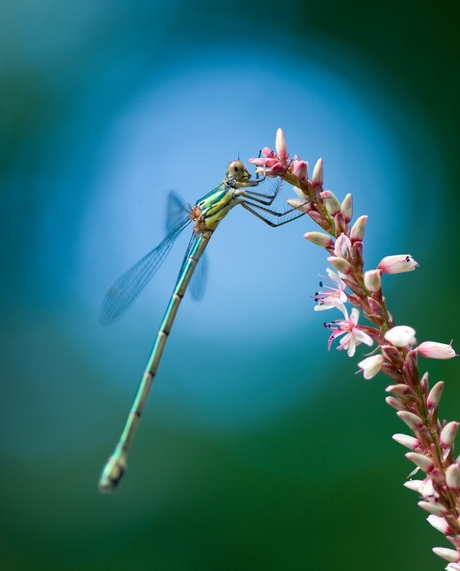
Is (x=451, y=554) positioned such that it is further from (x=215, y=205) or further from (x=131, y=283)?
(x=131, y=283)

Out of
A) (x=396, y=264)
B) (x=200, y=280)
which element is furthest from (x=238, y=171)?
(x=396, y=264)

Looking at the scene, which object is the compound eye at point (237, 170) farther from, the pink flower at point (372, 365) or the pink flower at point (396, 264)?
the pink flower at point (372, 365)

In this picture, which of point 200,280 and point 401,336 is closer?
point 401,336

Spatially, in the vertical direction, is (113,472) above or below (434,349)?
below

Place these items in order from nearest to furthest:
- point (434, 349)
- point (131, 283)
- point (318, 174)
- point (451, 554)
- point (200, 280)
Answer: point (451, 554)
point (434, 349)
point (318, 174)
point (200, 280)
point (131, 283)

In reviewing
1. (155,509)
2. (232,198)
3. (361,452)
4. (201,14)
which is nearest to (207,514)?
(155,509)

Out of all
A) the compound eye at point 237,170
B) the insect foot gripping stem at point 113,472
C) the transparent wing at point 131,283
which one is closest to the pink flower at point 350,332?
the insect foot gripping stem at point 113,472

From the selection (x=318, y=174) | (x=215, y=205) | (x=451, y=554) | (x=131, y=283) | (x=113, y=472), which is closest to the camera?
(x=451, y=554)

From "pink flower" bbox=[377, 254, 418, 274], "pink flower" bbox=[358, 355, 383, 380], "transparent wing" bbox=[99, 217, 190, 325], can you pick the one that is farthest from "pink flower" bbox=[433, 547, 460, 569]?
"transparent wing" bbox=[99, 217, 190, 325]

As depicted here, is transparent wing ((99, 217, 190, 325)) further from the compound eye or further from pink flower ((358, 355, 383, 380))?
pink flower ((358, 355, 383, 380))
